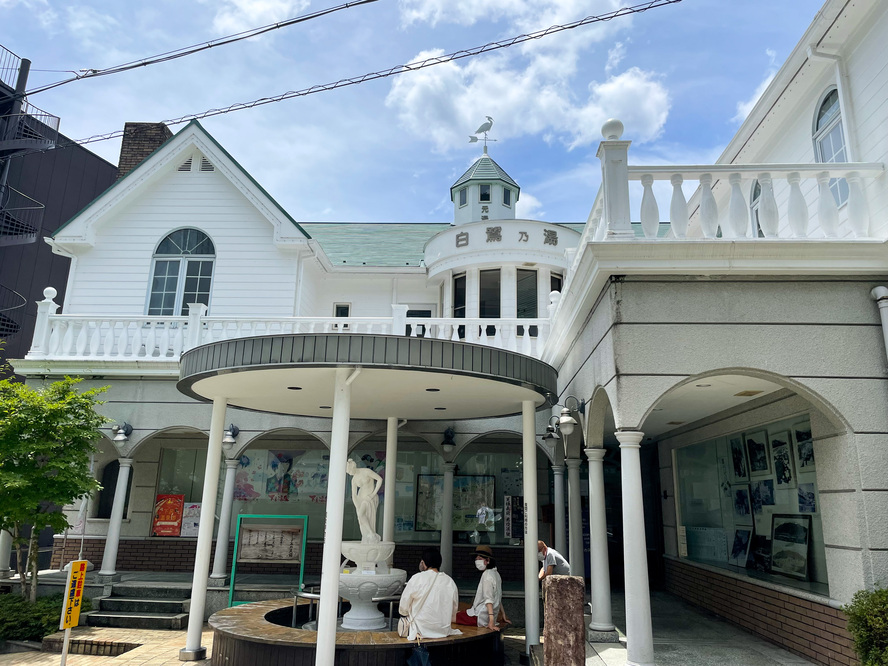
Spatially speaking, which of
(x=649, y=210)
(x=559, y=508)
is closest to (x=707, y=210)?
(x=649, y=210)

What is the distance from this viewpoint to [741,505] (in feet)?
33.9

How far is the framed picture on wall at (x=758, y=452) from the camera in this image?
30.9ft

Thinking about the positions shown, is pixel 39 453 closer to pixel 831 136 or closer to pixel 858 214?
pixel 858 214

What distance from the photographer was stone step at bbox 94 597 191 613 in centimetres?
1193

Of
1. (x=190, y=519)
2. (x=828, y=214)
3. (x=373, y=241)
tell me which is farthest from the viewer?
(x=373, y=241)

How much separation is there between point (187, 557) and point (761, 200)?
554 inches

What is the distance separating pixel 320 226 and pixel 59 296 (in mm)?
10910

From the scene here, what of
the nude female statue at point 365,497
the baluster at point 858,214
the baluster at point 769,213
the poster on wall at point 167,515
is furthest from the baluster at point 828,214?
the poster on wall at point 167,515

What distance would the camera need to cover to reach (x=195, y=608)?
8.84m

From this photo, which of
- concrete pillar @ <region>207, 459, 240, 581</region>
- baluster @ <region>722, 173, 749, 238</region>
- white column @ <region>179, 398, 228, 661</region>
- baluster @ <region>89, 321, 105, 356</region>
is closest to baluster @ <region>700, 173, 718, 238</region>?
baluster @ <region>722, 173, 749, 238</region>

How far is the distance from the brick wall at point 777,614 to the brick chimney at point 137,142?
59.7ft

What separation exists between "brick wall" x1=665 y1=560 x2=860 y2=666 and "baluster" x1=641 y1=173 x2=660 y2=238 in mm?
4180

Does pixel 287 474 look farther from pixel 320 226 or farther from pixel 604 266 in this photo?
pixel 604 266

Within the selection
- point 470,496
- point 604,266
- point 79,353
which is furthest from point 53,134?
point 604,266
